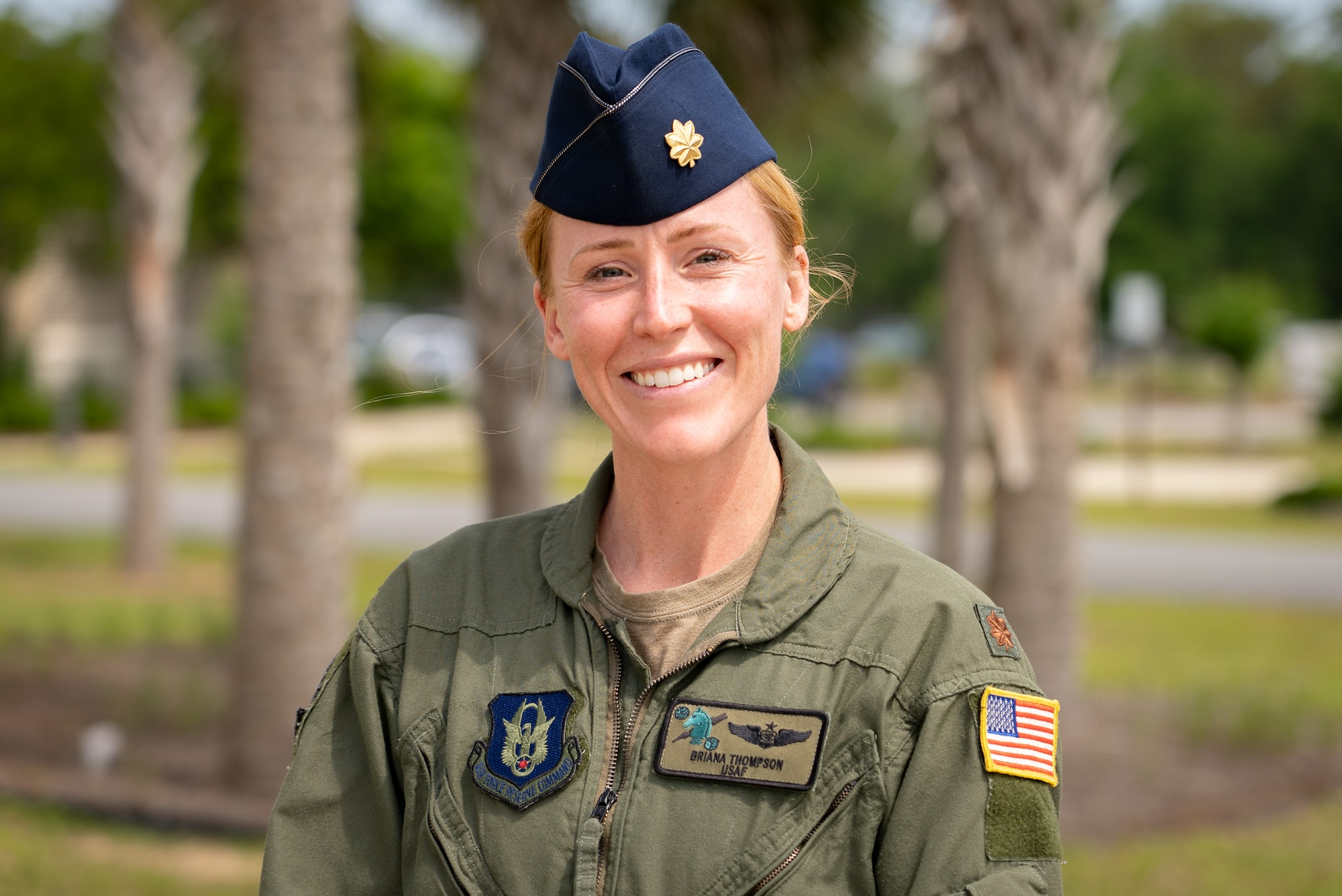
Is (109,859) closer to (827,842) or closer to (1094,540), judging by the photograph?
(827,842)

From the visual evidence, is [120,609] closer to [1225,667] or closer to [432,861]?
[1225,667]

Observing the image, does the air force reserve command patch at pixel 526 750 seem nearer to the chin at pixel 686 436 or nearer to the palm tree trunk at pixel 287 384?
the chin at pixel 686 436

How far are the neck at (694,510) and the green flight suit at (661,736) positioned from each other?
51 millimetres

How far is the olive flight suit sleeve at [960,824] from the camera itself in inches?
61.8

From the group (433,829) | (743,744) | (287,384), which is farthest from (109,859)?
(743,744)

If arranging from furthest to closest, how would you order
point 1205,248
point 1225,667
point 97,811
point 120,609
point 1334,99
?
point 1205,248 < point 1334,99 < point 120,609 < point 1225,667 < point 97,811

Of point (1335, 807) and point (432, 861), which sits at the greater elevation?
point (432, 861)

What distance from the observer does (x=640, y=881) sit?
5.39 feet

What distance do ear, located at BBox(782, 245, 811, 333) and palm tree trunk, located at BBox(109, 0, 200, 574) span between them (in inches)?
395

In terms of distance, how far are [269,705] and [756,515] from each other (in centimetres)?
463

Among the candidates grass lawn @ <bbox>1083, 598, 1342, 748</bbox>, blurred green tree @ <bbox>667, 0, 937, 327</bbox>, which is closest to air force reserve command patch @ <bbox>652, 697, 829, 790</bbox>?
blurred green tree @ <bbox>667, 0, 937, 327</bbox>

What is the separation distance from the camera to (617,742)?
1.72m

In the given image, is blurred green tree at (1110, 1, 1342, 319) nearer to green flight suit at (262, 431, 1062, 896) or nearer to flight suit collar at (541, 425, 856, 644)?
flight suit collar at (541, 425, 856, 644)

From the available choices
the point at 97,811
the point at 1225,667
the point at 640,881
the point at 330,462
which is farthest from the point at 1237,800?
the point at 640,881
